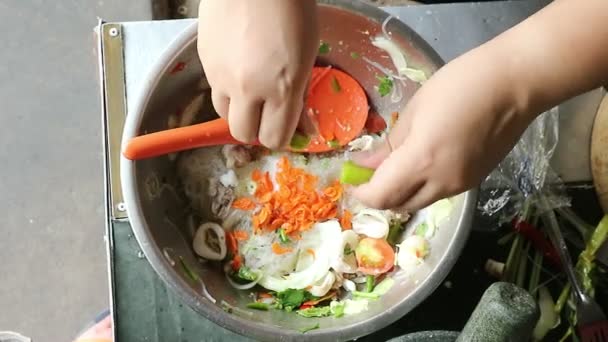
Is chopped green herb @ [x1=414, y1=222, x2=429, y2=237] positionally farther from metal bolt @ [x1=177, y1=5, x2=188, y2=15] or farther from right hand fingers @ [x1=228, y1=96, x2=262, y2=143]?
metal bolt @ [x1=177, y1=5, x2=188, y2=15]

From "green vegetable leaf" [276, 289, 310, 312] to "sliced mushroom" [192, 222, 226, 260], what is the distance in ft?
0.30

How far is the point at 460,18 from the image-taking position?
99cm

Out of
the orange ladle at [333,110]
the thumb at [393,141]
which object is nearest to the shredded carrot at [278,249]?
the orange ladle at [333,110]

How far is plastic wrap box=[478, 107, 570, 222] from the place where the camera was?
0.93 m

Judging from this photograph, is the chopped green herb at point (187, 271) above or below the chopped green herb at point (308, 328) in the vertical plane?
above

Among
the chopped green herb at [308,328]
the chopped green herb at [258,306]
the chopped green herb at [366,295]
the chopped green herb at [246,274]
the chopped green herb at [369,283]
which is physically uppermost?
the chopped green herb at [246,274]

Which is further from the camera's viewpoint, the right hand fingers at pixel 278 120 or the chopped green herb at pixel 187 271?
the chopped green herb at pixel 187 271

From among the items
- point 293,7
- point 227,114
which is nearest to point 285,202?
point 227,114

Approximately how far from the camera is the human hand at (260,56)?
0.59 metres

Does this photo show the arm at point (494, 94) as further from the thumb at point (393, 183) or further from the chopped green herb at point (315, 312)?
the chopped green herb at point (315, 312)

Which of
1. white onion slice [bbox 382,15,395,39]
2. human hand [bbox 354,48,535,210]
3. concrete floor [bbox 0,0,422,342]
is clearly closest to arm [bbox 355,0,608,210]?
human hand [bbox 354,48,535,210]

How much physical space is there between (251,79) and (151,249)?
26 centimetres

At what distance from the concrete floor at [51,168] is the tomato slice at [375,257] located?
0.52 m

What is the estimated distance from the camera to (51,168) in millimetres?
1229
